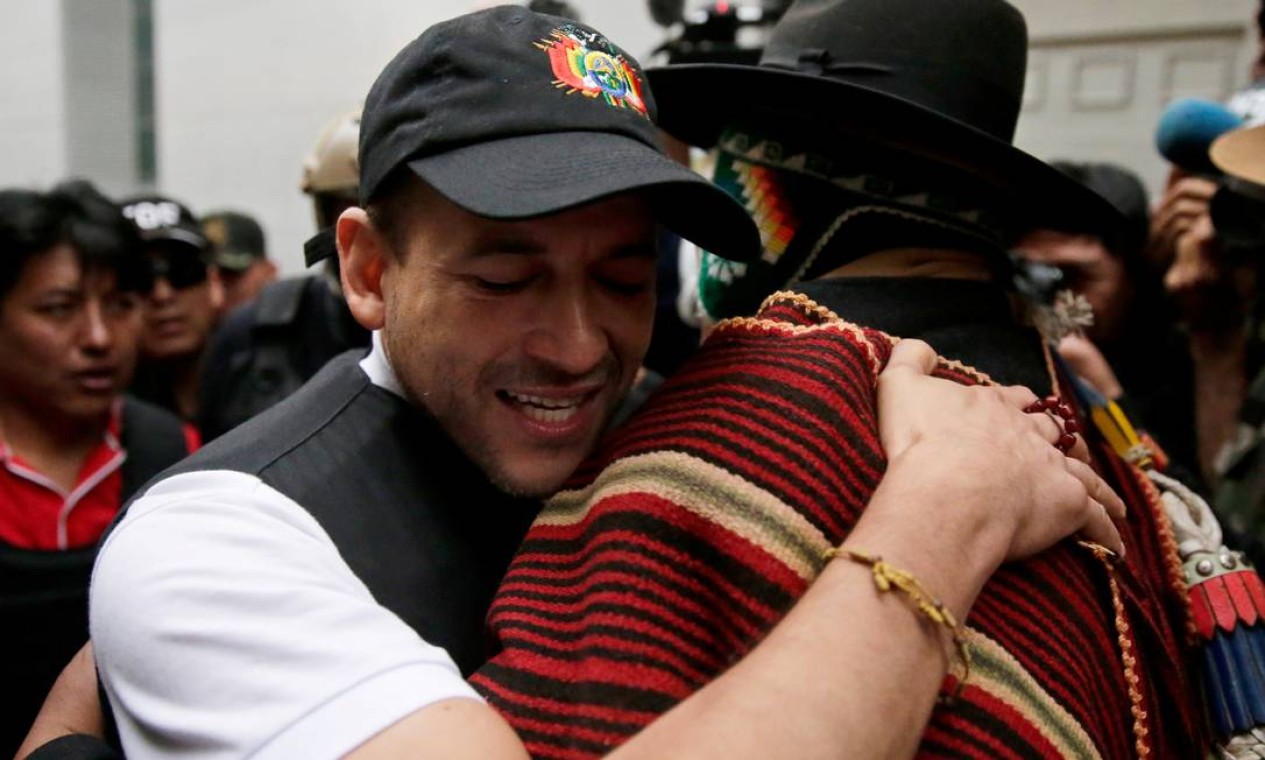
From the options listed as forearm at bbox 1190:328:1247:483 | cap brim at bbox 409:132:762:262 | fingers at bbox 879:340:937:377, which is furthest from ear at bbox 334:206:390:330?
forearm at bbox 1190:328:1247:483

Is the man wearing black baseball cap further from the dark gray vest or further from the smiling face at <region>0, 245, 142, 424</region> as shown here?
the smiling face at <region>0, 245, 142, 424</region>

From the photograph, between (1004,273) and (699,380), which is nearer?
(699,380)

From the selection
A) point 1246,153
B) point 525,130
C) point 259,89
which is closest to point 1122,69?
point 1246,153

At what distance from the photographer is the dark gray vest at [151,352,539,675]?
1.19m

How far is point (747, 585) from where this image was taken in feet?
3.23

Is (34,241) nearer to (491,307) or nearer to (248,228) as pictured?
(491,307)

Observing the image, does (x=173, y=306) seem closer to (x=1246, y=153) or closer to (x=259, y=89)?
(x=1246, y=153)

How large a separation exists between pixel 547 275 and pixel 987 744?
0.61 metres

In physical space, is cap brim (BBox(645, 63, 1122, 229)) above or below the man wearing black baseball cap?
above

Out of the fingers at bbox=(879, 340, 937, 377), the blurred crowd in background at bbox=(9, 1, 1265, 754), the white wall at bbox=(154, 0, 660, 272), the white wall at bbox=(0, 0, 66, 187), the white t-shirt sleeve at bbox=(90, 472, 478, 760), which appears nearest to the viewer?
the white t-shirt sleeve at bbox=(90, 472, 478, 760)

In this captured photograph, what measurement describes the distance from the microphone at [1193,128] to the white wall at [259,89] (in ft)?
14.9

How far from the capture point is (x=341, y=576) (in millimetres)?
1085

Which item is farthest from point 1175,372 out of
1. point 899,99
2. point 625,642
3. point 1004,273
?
point 625,642

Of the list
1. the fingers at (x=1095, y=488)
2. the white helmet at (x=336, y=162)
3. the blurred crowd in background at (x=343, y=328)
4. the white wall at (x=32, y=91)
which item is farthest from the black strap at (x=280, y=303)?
the white wall at (x=32, y=91)
